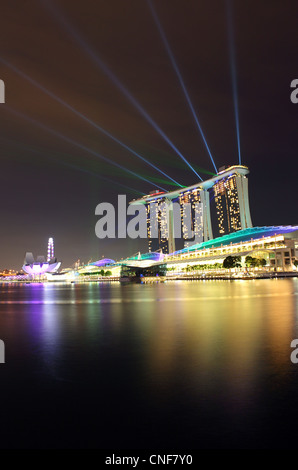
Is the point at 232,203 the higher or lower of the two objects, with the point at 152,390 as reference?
higher

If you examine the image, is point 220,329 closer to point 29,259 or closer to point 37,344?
point 37,344

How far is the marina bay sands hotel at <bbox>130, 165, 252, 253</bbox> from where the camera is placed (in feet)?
440

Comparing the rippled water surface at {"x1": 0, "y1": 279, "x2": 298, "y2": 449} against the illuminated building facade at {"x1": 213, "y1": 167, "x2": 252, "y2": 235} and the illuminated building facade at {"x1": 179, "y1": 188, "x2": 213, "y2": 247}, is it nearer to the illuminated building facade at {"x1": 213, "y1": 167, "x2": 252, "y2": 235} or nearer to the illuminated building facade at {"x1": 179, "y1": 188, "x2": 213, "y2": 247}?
the illuminated building facade at {"x1": 213, "y1": 167, "x2": 252, "y2": 235}

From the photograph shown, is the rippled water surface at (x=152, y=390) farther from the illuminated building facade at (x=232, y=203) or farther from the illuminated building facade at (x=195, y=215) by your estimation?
the illuminated building facade at (x=195, y=215)

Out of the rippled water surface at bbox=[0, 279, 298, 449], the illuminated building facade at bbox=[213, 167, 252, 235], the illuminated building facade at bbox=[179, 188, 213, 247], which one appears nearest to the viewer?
the rippled water surface at bbox=[0, 279, 298, 449]

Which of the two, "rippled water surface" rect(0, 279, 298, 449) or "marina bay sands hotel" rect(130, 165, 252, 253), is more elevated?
"marina bay sands hotel" rect(130, 165, 252, 253)

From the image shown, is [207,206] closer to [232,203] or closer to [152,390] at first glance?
[232,203]

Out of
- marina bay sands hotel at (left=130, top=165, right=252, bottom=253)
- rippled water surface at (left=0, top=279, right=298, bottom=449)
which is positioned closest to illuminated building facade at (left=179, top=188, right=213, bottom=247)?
marina bay sands hotel at (left=130, top=165, right=252, bottom=253)

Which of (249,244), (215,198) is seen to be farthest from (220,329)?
(215,198)

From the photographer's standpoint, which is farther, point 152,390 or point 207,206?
point 207,206

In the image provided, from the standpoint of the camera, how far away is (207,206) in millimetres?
151250

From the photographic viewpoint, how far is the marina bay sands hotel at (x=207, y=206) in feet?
440

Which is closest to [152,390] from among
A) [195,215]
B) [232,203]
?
[232,203]

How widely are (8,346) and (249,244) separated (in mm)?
95399
